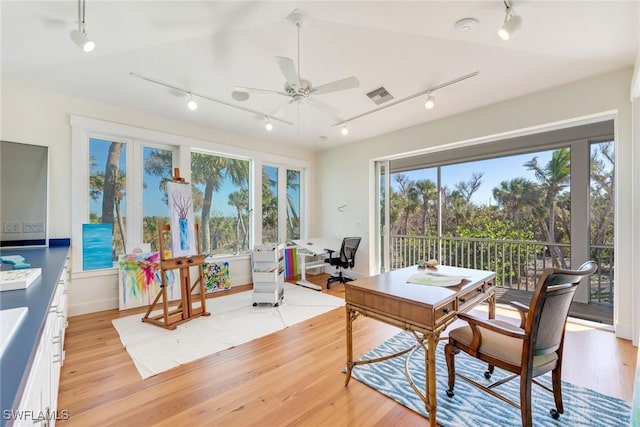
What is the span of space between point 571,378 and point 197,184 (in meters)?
5.01


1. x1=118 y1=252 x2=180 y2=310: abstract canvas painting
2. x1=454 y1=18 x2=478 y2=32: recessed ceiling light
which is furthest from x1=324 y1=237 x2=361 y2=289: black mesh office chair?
x1=454 y1=18 x2=478 y2=32: recessed ceiling light

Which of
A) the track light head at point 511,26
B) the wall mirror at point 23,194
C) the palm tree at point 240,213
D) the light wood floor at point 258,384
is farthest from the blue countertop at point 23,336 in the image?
the palm tree at point 240,213

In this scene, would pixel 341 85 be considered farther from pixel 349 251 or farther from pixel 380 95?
pixel 349 251

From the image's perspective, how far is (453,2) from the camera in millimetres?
1952

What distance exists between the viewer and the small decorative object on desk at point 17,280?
4.49 ft

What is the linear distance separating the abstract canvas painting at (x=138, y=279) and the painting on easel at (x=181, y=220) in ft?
2.97

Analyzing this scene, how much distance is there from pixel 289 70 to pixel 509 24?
155 cm

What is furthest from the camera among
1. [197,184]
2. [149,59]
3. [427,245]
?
[427,245]

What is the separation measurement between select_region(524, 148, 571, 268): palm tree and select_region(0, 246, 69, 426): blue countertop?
5494 millimetres

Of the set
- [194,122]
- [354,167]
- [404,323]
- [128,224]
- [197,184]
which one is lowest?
[404,323]

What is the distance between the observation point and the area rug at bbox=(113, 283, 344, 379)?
2506 millimetres

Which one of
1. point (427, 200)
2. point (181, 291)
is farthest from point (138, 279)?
point (427, 200)

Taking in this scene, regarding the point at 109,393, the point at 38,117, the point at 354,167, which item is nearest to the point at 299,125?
the point at 354,167

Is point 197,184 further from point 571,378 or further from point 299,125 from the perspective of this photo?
point 571,378
